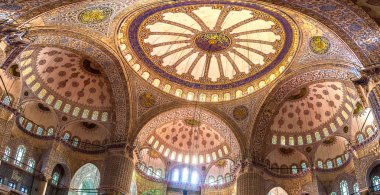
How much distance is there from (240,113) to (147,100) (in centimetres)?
560

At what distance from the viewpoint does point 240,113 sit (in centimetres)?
2283

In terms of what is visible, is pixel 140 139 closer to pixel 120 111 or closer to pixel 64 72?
pixel 120 111

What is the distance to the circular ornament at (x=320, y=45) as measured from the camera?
710 inches

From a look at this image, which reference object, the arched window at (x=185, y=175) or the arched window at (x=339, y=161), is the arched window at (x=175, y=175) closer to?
the arched window at (x=185, y=175)

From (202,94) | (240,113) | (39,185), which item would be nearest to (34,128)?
(39,185)

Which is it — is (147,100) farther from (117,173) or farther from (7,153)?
(7,153)

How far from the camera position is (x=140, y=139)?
2314 cm

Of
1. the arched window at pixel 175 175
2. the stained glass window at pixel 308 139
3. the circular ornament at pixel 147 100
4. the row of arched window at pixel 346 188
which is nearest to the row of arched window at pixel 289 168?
the stained glass window at pixel 308 139

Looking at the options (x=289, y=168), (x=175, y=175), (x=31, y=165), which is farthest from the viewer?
(x=175, y=175)

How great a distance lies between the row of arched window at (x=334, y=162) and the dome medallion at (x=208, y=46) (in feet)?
21.0

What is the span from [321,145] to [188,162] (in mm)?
8985

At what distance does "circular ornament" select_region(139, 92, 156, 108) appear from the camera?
73.8ft

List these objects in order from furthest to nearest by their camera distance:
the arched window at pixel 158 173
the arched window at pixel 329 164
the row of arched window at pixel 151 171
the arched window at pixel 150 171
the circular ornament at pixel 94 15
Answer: the arched window at pixel 158 173 < the arched window at pixel 150 171 < the row of arched window at pixel 151 171 < the arched window at pixel 329 164 < the circular ornament at pixel 94 15

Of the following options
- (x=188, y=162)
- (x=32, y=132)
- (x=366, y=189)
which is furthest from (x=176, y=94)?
(x=366, y=189)
